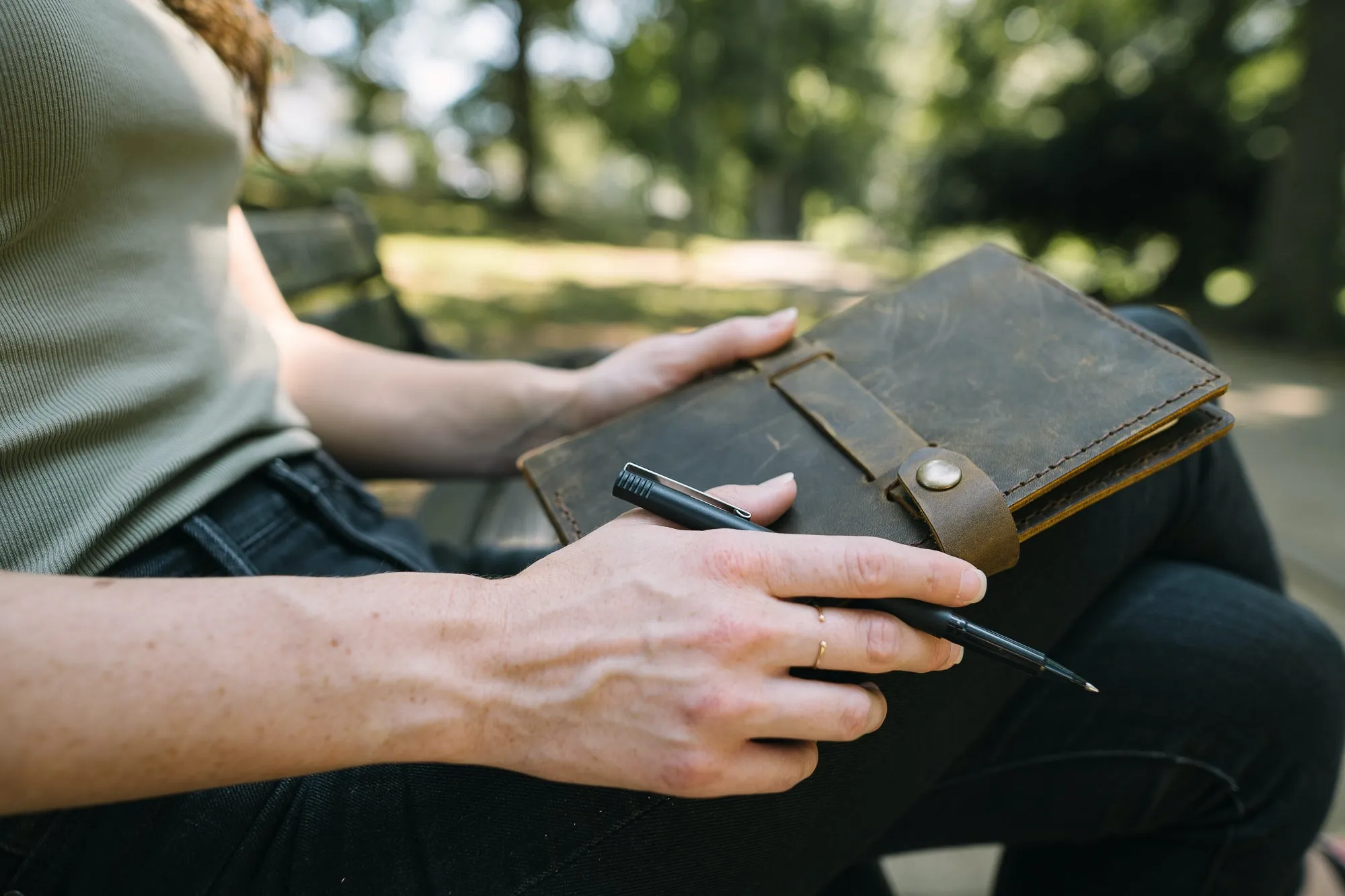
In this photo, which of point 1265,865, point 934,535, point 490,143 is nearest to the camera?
point 934,535

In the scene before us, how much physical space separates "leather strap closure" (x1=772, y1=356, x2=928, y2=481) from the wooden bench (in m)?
0.52

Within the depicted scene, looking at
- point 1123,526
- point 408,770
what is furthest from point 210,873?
point 1123,526

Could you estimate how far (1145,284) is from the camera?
33.7 ft

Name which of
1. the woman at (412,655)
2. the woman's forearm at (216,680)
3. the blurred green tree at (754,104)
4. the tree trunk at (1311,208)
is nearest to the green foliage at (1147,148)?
the tree trunk at (1311,208)

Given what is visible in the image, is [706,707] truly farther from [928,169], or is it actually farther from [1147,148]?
[928,169]

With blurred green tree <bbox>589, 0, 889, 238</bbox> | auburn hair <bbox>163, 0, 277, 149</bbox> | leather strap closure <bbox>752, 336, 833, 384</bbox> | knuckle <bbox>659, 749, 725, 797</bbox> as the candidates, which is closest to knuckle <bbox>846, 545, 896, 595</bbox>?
knuckle <bbox>659, 749, 725, 797</bbox>

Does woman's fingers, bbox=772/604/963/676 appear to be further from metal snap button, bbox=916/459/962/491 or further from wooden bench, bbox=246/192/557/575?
wooden bench, bbox=246/192/557/575

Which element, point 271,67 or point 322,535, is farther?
point 271,67

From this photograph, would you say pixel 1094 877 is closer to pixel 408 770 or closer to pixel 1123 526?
pixel 1123 526

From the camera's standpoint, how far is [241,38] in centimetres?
141

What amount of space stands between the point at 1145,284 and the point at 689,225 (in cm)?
821

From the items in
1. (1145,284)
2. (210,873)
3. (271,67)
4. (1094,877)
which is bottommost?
(1145,284)

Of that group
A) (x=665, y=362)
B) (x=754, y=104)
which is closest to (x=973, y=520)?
(x=665, y=362)

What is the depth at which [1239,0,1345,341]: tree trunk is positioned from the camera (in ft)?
23.5
